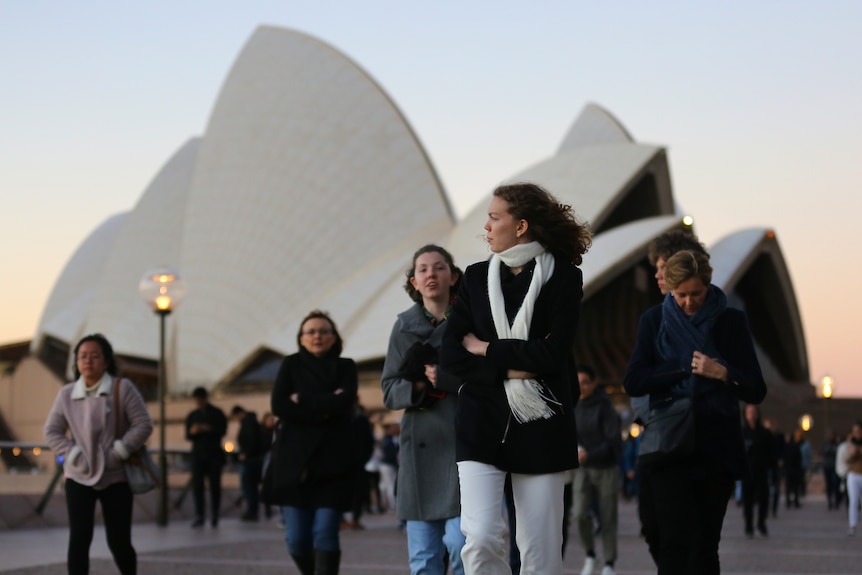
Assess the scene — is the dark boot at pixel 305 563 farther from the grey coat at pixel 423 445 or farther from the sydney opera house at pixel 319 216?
the sydney opera house at pixel 319 216

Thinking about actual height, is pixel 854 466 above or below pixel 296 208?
below

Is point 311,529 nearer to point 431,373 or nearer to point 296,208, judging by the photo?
point 431,373

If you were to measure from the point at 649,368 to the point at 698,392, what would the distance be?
8.5 inches

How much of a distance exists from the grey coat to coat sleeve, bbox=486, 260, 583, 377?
98cm

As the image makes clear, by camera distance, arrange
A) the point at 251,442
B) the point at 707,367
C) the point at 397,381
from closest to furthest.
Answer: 1. the point at 707,367
2. the point at 397,381
3. the point at 251,442

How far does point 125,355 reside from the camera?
35688 millimetres

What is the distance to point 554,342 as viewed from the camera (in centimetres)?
336

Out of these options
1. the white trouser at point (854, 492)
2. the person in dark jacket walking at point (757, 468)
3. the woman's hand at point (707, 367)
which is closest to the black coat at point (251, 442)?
the person in dark jacket walking at point (757, 468)

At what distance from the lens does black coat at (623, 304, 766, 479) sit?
13.6ft

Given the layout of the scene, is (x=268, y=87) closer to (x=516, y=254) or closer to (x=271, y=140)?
(x=271, y=140)

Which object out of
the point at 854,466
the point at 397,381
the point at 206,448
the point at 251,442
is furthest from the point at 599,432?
the point at 251,442

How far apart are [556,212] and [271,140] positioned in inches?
1119

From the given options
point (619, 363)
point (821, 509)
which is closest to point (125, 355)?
point (619, 363)

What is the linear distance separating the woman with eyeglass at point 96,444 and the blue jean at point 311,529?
29.7 inches
